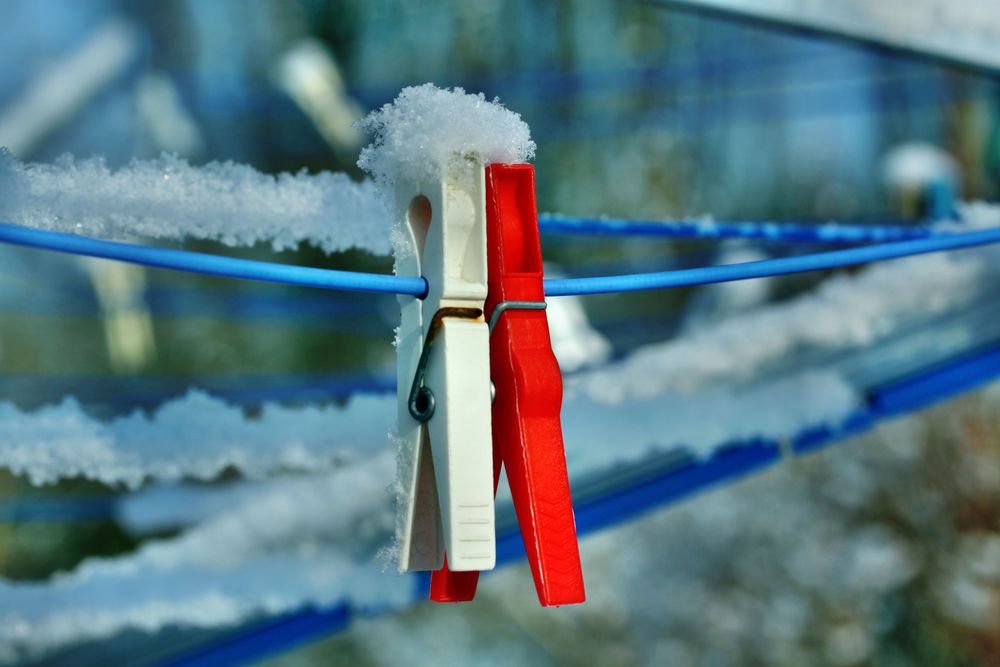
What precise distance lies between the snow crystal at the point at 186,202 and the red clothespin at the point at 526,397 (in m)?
0.06

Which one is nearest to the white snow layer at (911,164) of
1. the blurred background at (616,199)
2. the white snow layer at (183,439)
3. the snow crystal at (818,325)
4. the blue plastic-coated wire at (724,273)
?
the blurred background at (616,199)

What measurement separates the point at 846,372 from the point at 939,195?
1.25ft

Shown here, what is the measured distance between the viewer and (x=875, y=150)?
218cm

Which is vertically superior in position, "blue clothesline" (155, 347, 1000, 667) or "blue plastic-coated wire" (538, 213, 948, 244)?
"blue plastic-coated wire" (538, 213, 948, 244)

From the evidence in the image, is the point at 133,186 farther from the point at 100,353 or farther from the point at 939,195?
the point at 100,353

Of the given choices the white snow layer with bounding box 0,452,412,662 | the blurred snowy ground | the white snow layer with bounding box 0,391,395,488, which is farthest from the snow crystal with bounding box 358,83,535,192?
the blurred snowy ground

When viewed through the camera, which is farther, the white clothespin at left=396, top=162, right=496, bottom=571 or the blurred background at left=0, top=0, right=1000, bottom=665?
the blurred background at left=0, top=0, right=1000, bottom=665

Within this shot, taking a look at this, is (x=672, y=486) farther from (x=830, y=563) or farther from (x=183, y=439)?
(x=830, y=563)

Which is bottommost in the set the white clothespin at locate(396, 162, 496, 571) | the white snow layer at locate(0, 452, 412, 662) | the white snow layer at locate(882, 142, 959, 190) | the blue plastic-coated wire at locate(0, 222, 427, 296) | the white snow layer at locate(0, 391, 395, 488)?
the white snow layer at locate(0, 452, 412, 662)

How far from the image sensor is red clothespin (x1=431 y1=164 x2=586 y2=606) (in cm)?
35

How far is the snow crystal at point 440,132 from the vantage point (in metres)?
0.36

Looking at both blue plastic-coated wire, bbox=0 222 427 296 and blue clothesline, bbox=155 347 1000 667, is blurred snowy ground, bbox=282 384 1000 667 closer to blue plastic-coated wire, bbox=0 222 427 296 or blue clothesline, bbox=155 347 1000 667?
blue clothesline, bbox=155 347 1000 667

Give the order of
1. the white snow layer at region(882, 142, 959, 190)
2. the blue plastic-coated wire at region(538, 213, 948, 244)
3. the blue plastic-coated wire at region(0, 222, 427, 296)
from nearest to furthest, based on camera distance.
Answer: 1. the blue plastic-coated wire at region(0, 222, 427, 296)
2. the blue plastic-coated wire at region(538, 213, 948, 244)
3. the white snow layer at region(882, 142, 959, 190)

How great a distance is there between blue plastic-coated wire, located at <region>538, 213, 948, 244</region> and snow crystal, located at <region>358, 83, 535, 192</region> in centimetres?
17
